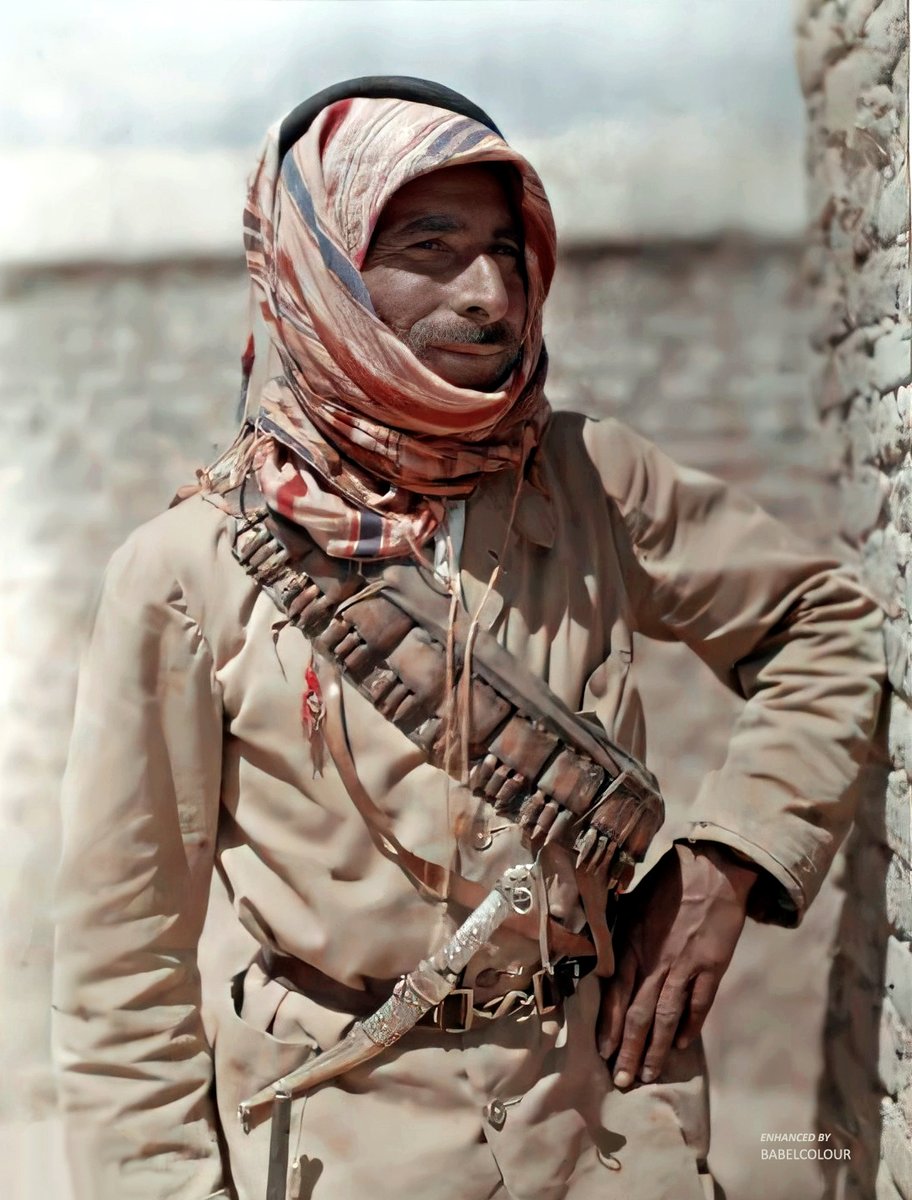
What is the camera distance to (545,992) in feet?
5.54

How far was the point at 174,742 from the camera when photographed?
167 cm

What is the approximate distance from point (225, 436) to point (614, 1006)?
3.25 feet

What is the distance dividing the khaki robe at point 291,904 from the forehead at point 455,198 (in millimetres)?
353

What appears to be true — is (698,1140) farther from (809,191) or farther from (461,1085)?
(809,191)

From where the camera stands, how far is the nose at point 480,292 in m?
1.62

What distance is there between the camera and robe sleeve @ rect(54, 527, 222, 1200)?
5.47ft

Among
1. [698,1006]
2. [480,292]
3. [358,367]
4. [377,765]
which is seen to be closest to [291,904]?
[377,765]

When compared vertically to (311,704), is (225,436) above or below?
above

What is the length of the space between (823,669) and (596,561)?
38 centimetres

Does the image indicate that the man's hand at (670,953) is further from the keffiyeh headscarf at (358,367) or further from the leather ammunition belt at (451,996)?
the keffiyeh headscarf at (358,367)

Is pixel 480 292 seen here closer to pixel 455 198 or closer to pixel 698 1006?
pixel 455 198

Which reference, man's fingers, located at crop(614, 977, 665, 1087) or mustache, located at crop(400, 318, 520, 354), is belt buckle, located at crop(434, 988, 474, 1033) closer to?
man's fingers, located at crop(614, 977, 665, 1087)

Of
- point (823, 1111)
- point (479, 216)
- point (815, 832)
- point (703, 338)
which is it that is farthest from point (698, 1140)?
point (479, 216)

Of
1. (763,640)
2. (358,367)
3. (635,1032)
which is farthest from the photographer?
(763,640)
